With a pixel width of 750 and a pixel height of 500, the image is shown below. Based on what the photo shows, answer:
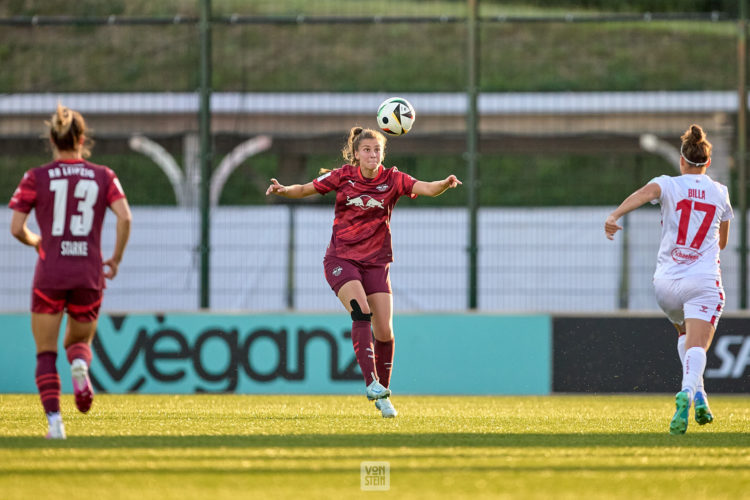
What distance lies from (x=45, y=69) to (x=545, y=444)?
26.1 metres

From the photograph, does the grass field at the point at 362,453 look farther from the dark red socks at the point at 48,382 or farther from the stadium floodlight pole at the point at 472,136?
the stadium floodlight pole at the point at 472,136

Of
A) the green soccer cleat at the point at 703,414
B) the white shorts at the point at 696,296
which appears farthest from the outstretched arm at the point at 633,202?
the green soccer cleat at the point at 703,414

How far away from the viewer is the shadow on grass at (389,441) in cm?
620

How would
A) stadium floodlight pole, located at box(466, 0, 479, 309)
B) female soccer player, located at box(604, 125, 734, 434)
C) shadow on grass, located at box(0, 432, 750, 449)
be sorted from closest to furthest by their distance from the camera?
1. shadow on grass, located at box(0, 432, 750, 449)
2. female soccer player, located at box(604, 125, 734, 434)
3. stadium floodlight pole, located at box(466, 0, 479, 309)

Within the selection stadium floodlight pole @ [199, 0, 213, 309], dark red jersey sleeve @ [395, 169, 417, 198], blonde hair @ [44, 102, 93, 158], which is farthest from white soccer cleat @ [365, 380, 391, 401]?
stadium floodlight pole @ [199, 0, 213, 309]

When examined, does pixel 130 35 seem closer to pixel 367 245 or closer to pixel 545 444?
pixel 367 245

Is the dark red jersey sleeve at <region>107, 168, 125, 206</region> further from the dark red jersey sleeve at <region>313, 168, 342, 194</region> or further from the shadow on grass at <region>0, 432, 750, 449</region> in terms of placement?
the dark red jersey sleeve at <region>313, 168, 342, 194</region>

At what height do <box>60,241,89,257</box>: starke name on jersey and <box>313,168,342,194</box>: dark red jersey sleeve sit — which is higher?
<box>313,168,342,194</box>: dark red jersey sleeve

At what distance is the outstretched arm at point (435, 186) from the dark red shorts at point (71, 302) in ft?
8.10

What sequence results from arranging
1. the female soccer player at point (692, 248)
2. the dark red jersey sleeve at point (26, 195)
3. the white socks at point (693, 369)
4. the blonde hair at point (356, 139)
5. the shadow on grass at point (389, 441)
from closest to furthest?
the shadow on grass at point (389, 441), the dark red jersey sleeve at point (26, 195), the white socks at point (693, 369), the female soccer player at point (692, 248), the blonde hair at point (356, 139)

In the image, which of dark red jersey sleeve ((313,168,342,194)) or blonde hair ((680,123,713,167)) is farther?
dark red jersey sleeve ((313,168,342,194))

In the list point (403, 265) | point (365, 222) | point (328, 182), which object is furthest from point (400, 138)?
point (365, 222)

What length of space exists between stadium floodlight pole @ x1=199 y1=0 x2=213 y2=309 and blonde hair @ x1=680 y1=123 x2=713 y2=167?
17.9 ft

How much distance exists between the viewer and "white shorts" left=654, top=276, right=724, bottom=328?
283 inches
